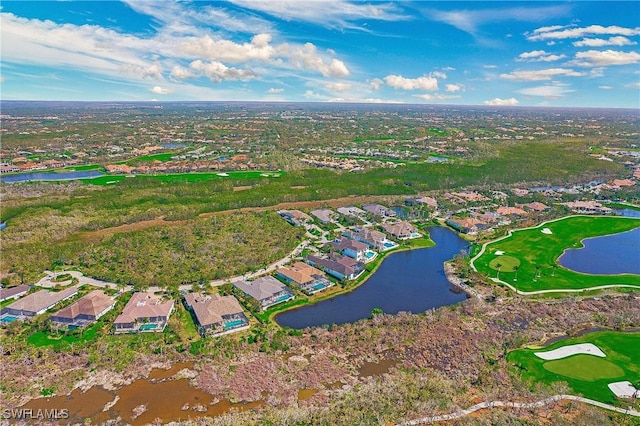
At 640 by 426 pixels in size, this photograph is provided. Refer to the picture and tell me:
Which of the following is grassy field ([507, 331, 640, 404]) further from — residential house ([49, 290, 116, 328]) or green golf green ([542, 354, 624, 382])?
residential house ([49, 290, 116, 328])

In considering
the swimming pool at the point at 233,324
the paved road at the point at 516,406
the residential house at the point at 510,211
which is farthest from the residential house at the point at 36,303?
the residential house at the point at 510,211

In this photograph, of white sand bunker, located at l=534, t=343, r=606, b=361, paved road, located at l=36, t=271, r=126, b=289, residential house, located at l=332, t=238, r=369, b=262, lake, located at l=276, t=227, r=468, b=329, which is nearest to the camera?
white sand bunker, located at l=534, t=343, r=606, b=361

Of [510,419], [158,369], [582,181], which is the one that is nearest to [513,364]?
[510,419]

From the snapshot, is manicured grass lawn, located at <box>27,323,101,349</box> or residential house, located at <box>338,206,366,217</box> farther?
residential house, located at <box>338,206,366,217</box>

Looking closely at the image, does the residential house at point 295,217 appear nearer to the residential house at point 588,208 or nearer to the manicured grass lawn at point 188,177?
the manicured grass lawn at point 188,177

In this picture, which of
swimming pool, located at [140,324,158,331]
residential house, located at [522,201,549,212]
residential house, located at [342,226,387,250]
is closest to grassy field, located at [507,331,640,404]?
residential house, located at [342,226,387,250]

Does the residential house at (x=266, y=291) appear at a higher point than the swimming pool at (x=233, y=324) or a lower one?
higher

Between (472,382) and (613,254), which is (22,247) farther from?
(613,254)
